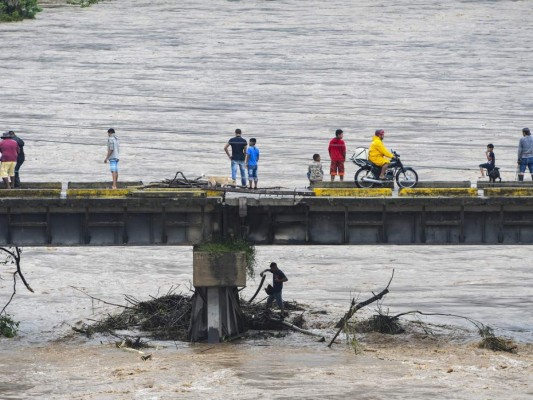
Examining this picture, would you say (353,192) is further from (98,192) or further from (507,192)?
(98,192)

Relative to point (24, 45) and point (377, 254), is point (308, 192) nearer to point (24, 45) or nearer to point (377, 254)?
point (377, 254)

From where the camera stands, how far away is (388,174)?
38844 mm

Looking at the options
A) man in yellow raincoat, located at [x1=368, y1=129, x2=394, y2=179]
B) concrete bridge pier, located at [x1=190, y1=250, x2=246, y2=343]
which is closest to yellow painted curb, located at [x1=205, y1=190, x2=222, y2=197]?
concrete bridge pier, located at [x1=190, y1=250, x2=246, y2=343]

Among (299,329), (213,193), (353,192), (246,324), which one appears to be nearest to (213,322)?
(246,324)

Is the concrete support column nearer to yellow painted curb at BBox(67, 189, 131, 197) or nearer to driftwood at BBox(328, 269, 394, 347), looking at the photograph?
driftwood at BBox(328, 269, 394, 347)

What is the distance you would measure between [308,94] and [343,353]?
44.0 meters

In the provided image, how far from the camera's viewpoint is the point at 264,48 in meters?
92.5

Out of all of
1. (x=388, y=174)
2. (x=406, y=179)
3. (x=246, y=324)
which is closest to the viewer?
(x=246, y=324)

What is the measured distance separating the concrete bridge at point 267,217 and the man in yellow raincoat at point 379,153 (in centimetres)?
82

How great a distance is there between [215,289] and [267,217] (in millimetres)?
2186

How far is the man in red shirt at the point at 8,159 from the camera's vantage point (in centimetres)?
3838

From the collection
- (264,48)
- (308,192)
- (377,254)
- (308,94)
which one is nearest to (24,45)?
(264,48)

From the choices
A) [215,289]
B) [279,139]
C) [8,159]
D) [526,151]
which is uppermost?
[279,139]

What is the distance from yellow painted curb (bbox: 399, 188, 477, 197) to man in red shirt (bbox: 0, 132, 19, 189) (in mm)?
9774
